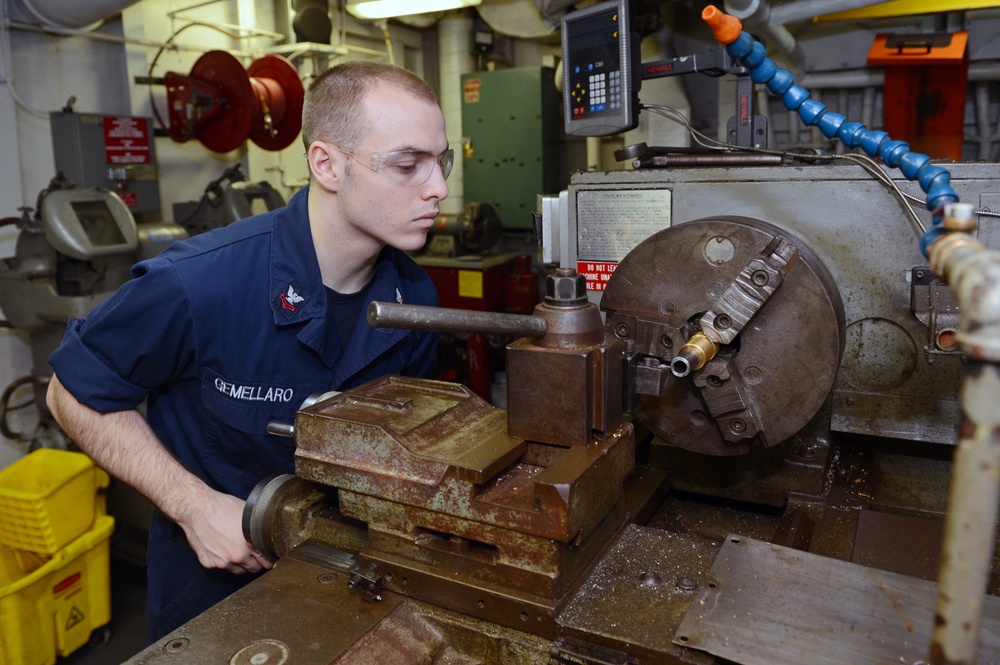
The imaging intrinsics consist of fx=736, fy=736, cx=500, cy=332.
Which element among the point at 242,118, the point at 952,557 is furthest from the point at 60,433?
the point at 952,557

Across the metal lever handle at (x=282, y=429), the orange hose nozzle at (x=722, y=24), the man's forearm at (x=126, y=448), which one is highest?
the orange hose nozzle at (x=722, y=24)

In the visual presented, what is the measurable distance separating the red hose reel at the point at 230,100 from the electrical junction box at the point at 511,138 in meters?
0.96

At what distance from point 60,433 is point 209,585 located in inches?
62.1

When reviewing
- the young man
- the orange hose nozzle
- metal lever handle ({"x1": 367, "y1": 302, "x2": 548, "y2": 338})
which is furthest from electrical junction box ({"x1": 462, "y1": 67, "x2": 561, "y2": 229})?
metal lever handle ({"x1": 367, "y1": 302, "x2": 548, "y2": 338})

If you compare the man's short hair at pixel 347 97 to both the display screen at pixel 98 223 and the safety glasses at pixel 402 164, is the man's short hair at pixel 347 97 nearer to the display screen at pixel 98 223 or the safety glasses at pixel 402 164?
the safety glasses at pixel 402 164

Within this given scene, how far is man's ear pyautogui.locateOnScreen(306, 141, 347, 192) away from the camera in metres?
1.25

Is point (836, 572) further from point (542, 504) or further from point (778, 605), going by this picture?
point (542, 504)

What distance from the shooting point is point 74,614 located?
226cm

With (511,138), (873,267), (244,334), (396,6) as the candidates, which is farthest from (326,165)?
(511,138)

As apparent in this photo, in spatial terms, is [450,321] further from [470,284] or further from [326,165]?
[470,284]

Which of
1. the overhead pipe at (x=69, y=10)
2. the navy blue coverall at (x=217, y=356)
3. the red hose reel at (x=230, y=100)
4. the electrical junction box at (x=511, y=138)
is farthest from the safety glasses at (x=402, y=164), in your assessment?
the electrical junction box at (x=511, y=138)

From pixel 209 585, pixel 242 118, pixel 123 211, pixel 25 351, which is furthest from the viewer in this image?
pixel 242 118

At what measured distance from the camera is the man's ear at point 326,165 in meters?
1.25

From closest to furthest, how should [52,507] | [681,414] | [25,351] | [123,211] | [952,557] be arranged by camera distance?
[952,557], [681,414], [52,507], [123,211], [25,351]
